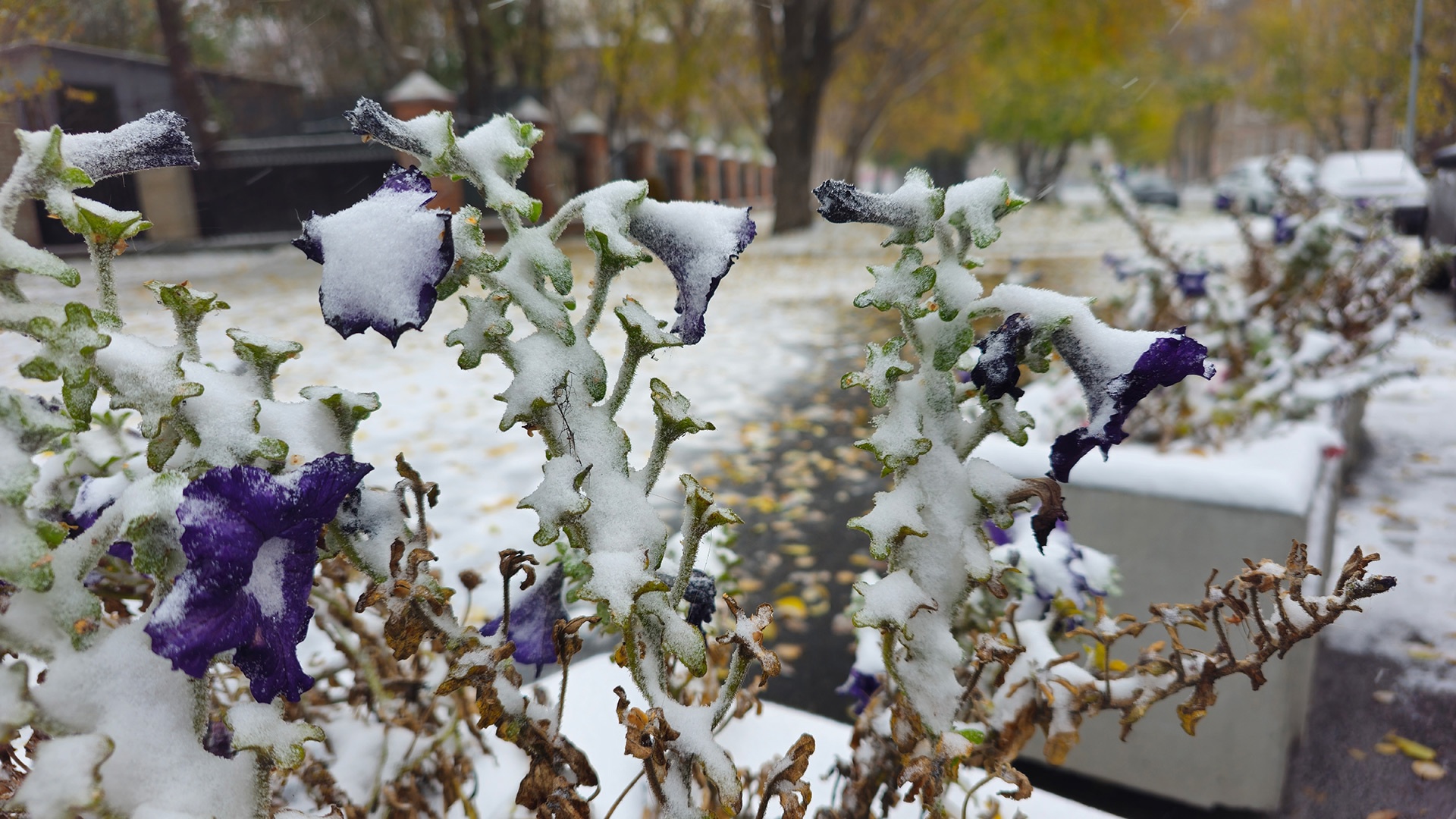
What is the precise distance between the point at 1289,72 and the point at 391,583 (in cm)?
3170

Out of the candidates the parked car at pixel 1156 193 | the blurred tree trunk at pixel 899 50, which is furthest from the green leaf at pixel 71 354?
the parked car at pixel 1156 193

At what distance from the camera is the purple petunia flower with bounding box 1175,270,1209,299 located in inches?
124

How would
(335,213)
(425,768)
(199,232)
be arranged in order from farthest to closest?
(199,232), (425,768), (335,213)

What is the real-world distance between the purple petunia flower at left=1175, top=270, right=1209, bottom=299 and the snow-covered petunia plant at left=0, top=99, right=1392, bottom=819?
2612 millimetres

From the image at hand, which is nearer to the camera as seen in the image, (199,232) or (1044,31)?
(199,232)

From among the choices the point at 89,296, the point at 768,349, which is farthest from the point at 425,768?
the point at 768,349

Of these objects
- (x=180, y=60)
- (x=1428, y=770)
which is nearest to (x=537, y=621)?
(x=1428, y=770)

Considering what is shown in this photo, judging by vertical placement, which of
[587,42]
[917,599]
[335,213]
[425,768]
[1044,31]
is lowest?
[425,768]

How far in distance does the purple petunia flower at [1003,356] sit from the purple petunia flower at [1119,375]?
31mm

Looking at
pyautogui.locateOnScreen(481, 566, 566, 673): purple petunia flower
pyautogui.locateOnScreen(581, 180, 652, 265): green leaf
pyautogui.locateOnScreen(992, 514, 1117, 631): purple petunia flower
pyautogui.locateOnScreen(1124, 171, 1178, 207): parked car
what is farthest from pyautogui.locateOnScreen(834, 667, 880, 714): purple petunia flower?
pyautogui.locateOnScreen(1124, 171, 1178, 207): parked car

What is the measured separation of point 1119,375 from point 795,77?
706 inches

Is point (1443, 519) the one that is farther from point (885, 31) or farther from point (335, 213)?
point (885, 31)

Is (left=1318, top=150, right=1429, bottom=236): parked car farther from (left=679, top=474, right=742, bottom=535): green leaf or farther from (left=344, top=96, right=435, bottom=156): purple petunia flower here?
(left=344, top=96, right=435, bottom=156): purple petunia flower

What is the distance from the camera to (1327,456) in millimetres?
2602
